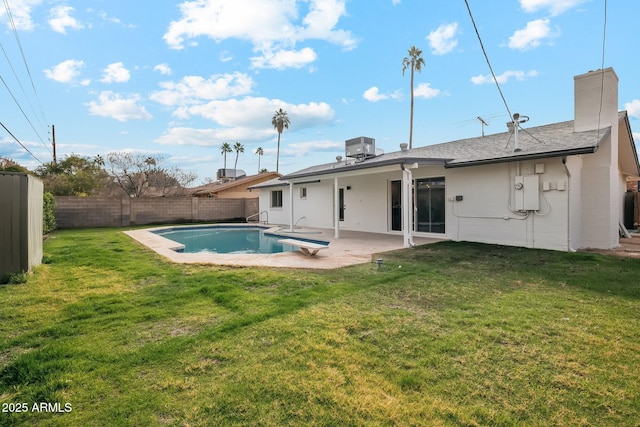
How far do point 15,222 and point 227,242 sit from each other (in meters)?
7.95

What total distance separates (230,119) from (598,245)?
19.4 meters

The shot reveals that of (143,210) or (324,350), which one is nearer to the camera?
(324,350)

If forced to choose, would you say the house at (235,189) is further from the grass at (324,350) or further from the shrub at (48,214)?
the grass at (324,350)

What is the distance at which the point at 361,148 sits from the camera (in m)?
14.8

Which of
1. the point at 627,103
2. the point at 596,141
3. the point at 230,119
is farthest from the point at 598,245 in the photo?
the point at 230,119

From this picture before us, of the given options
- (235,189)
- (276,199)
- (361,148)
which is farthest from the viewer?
(235,189)

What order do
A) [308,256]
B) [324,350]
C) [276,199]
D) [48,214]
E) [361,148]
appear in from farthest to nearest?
[276,199], [361,148], [48,214], [308,256], [324,350]

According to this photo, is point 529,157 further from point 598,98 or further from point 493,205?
point 598,98

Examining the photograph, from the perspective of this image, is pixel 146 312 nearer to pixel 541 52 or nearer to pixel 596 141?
pixel 596 141

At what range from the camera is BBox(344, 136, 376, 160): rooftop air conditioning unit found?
582 inches

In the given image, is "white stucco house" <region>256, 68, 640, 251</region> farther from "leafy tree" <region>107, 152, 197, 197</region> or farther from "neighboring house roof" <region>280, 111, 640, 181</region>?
"leafy tree" <region>107, 152, 197, 197</region>

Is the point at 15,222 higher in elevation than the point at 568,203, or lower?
lower
